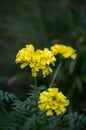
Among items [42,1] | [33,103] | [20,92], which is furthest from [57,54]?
[42,1]

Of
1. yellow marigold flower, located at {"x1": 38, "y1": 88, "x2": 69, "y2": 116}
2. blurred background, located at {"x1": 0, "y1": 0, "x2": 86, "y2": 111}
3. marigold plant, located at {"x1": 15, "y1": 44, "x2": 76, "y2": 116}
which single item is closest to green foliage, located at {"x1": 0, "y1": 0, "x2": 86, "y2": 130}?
blurred background, located at {"x1": 0, "y1": 0, "x2": 86, "y2": 111}

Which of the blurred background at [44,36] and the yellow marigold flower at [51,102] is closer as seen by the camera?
the yellow marigold flower at [51,102]

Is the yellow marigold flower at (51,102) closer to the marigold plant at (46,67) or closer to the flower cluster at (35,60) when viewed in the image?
the marigold plant at (46,67)

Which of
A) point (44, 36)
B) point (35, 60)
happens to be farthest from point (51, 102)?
point (44, 36)

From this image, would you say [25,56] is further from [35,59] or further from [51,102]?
[51,102]

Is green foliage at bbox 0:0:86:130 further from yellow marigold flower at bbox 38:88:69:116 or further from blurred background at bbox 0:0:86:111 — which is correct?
Result: yellow marigold flower at bbox 38:88:69:116

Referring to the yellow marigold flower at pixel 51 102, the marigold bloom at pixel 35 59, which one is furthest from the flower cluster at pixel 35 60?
the yellow marigold flower at pixel 51 102

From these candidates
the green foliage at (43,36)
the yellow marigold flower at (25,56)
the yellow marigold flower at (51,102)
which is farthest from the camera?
the green foliage at (43,36)
